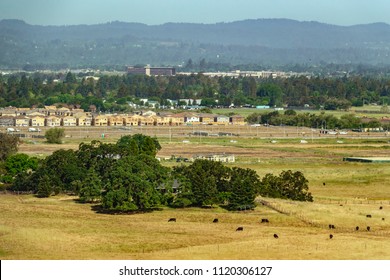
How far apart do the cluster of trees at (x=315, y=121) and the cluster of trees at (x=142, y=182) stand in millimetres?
32363

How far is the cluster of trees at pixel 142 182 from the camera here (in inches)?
1035

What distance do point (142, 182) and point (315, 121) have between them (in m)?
38.8

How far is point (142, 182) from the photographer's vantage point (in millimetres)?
26266

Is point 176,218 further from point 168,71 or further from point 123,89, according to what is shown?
point 168,71

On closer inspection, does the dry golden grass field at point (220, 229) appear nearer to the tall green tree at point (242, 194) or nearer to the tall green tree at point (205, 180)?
the tall green tree at point (242, 194)

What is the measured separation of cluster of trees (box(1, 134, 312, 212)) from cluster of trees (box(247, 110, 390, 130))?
Result: 3236 cm

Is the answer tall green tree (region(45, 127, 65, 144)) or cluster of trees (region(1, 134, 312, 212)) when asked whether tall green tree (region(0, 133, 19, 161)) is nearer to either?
cluster of trees (region(1, 134, 312, 212))

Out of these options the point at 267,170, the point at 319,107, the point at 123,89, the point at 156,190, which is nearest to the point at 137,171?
the point at 156,190

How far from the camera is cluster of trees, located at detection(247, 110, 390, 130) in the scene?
2438 inches

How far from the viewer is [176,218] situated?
25031 millimetres

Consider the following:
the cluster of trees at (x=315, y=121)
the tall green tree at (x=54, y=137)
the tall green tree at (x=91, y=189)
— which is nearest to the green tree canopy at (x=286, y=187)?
the tall green tree at (x=91, y=189)

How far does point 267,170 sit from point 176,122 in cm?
3131

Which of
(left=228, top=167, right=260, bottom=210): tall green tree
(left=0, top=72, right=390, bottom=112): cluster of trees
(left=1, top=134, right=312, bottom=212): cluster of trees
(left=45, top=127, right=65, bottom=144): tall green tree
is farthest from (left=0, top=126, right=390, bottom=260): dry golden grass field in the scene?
(left=0, top=72, right=390, bottom=112): cluster of trees

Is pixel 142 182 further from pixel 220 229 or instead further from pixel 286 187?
pixel 286 187
